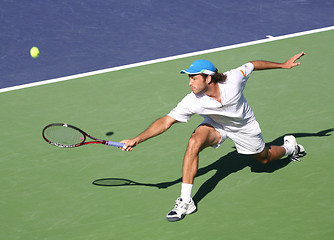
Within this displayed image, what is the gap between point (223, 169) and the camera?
29.1 ft

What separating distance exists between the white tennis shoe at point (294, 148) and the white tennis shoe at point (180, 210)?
1.82 meters

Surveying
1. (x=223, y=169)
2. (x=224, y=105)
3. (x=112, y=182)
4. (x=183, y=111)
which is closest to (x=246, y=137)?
(x=224, y=105)

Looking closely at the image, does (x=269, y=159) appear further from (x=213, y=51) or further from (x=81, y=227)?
Result: (x=213, y=51)

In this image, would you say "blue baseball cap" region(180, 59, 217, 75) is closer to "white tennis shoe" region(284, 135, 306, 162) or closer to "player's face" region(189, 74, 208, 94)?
"player's face" region(189, 74, 208, 94)

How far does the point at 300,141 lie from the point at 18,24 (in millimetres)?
7043

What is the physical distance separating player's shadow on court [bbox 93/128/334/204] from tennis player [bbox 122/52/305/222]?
18.2 inches

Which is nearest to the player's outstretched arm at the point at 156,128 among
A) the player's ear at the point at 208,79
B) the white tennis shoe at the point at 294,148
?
the player's ear at the point at 208,79

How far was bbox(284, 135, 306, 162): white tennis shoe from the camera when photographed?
29.2 feet

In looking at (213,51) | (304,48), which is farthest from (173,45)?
(304,48)

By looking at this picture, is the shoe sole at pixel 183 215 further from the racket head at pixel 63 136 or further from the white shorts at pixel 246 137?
the racket head at pixel 63 136

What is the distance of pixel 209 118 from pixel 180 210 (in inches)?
51.8

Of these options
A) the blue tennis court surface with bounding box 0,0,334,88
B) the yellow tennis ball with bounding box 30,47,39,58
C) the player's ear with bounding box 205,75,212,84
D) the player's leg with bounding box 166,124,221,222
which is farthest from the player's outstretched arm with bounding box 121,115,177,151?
the yellow tennis ball with bounding box 30,47,39,58

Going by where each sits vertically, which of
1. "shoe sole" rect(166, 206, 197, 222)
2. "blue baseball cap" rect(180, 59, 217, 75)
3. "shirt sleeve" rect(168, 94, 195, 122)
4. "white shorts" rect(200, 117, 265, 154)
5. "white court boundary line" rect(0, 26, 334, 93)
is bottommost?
"shoe sole" rect(166, 206, 197, 222)

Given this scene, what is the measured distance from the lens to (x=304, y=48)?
12.6m
